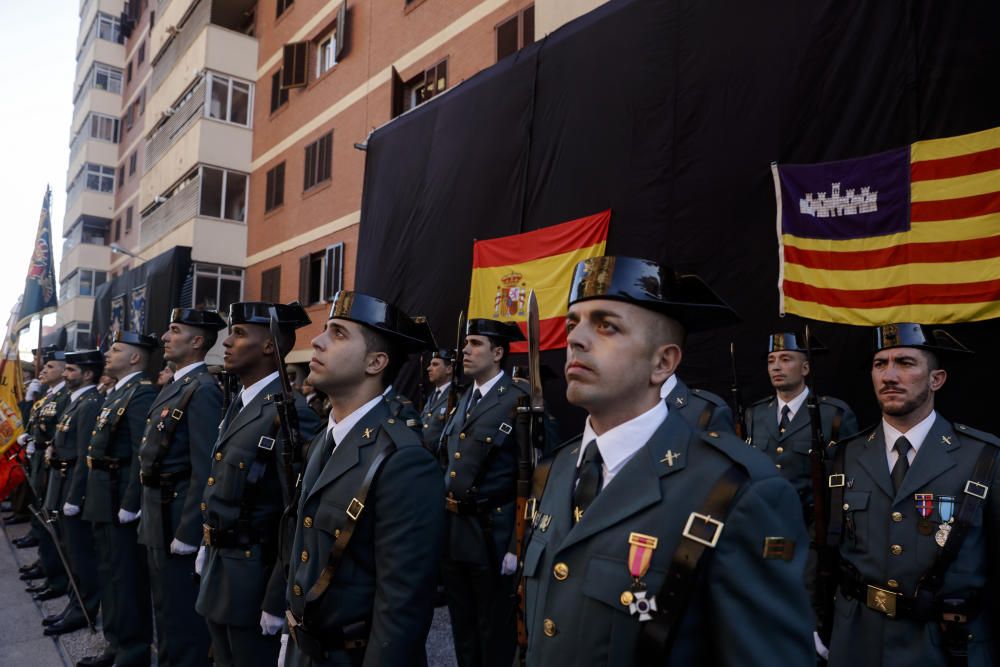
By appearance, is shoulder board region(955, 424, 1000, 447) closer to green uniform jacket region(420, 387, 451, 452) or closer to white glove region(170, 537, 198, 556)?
white glove region(170, 537, 198, 556)

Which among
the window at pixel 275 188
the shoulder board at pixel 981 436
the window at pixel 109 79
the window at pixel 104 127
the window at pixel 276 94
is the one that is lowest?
the shoulder board at pixel 981 436

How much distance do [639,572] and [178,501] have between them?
3675 mm

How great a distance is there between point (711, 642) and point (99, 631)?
20.1 ft

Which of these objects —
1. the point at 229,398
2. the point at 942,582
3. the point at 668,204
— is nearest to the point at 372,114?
the point at 668,204

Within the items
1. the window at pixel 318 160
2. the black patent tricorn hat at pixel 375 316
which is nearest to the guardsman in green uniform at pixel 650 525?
the black patent tricorn hat at pixel 375 316

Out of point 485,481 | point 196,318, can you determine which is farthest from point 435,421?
point 196,318

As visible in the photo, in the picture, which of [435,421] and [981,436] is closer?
[981,436]

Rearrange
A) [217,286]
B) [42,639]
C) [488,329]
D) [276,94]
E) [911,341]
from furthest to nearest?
[217,286] < [276,94] < [42,639] < [488,329] < [911,341]

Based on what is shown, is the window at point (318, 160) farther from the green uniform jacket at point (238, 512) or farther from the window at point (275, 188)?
the green uniform jacket at point (238, 512)

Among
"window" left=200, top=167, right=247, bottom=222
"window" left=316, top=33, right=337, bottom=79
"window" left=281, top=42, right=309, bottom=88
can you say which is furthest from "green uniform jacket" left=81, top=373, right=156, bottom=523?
"window" left=200, top=167, right=247, bottom=222

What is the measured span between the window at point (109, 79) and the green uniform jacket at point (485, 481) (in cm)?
3674

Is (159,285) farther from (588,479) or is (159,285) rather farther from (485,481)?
(588,479)

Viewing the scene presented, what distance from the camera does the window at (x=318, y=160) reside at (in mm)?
16172

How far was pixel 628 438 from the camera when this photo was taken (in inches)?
75.0
